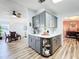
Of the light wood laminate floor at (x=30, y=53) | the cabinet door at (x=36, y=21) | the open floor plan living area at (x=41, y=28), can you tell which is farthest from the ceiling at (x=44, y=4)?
the light wood laminate floor at (x=30, y=53)

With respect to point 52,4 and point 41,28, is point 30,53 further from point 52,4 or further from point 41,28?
point 52,4


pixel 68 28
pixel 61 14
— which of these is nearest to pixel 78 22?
pixel 68 28

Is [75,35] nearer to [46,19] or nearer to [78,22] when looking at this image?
[78,22]

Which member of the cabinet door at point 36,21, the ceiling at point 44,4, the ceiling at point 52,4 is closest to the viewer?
the ceiling at point 52,4

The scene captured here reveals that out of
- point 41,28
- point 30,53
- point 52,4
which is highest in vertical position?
point 52,4

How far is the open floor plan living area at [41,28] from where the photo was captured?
4547mm

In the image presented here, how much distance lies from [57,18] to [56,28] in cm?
77

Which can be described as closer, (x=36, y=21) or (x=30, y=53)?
(x=30, y=53)

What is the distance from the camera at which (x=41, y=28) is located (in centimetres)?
601

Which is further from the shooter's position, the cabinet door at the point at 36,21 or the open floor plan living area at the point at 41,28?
the cabinet door at the point at 36,21

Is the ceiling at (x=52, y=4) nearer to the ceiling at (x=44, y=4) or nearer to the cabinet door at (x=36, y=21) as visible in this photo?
the ceiling at (x=44, y=4)

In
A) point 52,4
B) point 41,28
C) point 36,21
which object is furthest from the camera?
point 36,21

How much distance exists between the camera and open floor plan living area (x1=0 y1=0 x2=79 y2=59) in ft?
14.9

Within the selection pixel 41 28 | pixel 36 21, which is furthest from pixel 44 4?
pixel 41 28
